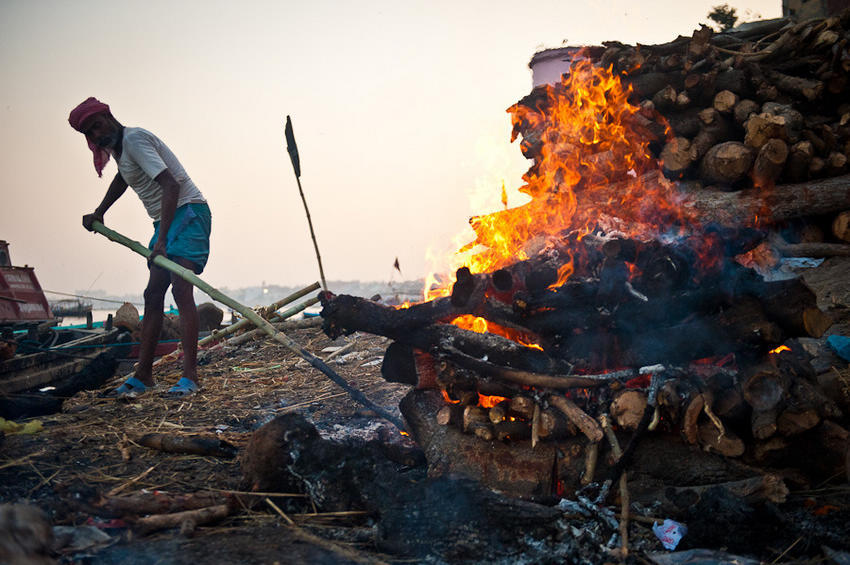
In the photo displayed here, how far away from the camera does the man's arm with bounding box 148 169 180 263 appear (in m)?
5.17

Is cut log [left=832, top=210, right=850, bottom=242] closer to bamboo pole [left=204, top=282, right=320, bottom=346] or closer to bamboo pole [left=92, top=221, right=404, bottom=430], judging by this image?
bamboo pole [left=92, top=221, right=404, bottom=430]

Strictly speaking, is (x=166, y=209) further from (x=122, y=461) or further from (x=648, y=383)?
(x=648, y=383)

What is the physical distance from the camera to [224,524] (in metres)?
2.61

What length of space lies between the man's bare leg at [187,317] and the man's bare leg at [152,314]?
0.42 ft

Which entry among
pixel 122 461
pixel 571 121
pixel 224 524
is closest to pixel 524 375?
pixel 224 524

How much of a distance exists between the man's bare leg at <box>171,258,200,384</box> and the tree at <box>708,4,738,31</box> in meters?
23.7

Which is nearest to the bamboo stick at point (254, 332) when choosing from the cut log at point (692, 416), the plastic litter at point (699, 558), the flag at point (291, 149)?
the flag at point (291, 149)

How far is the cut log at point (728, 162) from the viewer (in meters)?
5.54

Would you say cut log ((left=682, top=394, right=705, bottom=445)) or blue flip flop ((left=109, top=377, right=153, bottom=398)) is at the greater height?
blue flip flop ((left=109, top=377, right=153, bottom=398))

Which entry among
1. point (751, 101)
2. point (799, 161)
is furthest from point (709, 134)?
point (799, 161)

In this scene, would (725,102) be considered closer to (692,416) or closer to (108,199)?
(692,416)

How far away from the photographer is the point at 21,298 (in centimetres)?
1147

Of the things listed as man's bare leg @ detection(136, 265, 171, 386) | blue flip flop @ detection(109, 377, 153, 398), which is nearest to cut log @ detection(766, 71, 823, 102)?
man's bare leg @ detection(136, 265, 171, 386)

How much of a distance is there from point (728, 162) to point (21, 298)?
14.1 meters
